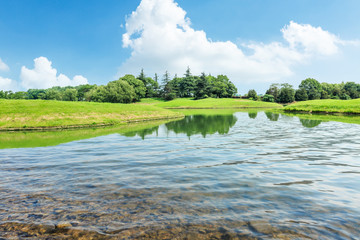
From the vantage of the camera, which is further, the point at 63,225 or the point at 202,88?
the point at 202,88

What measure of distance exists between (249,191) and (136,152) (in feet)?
30.9

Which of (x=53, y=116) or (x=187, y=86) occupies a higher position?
(x=187, y=86)

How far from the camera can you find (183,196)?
740 cm

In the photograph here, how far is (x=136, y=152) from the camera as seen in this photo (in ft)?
49.8

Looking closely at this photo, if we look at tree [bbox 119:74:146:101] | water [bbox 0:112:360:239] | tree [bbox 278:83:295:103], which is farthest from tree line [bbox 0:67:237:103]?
water [bbox 0:112:360:239]

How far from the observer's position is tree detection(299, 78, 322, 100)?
14650 centimetres

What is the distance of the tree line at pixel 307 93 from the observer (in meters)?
140

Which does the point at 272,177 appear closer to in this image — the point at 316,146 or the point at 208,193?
the point at 208,193

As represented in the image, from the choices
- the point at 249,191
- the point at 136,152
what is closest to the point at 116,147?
the point at 136,152

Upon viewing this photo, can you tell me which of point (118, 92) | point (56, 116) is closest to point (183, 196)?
point (56, 116)

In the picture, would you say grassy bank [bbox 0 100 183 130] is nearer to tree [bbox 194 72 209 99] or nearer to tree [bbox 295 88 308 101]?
tree [bbox 194 72 209 99]

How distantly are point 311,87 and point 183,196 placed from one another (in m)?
182

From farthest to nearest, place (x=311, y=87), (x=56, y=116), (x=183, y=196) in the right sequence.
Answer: (x=311, y=87), (x=56, y=116), (x=183, y=196)

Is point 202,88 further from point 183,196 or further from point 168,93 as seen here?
point 183,196
